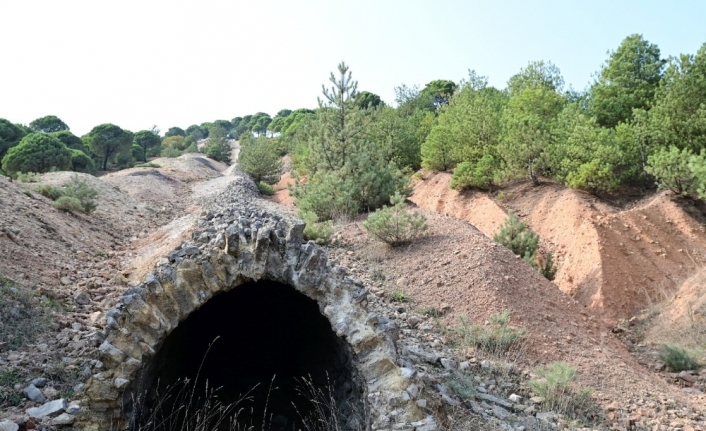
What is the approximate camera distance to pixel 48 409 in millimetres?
4258

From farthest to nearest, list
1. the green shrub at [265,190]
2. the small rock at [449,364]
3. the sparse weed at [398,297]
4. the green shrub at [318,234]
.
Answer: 1. the green shrub at [265,190]
2. the green shrub at [318,234]
3. the sparse weed at [398,297]
4. the small rock at [449,364]

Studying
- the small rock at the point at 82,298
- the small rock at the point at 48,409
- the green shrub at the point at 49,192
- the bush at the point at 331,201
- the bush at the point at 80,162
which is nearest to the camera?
the small rock at the point at 48,409

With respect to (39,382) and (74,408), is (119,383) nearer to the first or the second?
(74,408)

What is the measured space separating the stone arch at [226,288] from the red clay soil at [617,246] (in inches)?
341

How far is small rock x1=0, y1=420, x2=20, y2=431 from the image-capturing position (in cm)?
397

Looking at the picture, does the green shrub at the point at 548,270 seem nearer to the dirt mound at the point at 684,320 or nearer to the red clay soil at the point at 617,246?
the red clay soil at the point at 617,246

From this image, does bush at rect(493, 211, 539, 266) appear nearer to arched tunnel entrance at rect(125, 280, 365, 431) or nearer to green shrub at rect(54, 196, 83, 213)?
arched tunnel entrance at rect(125, 280, 365, 431)

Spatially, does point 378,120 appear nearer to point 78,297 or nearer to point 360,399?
point 78,297

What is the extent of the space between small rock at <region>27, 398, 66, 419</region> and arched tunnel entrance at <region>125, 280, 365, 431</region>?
889mm

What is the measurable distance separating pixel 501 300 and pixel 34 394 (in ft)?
20.1

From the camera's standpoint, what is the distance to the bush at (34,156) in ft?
90.9

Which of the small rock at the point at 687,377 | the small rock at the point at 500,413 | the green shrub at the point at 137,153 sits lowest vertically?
the small rock at the point at 687,377

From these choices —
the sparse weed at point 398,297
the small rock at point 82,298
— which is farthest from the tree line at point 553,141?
the small rock at point 82,298

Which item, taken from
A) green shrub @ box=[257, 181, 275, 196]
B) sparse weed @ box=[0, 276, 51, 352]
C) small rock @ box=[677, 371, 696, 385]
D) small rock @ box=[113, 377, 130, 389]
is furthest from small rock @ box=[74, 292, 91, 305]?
green shrub @ box=[257, 181, 275, 196]
